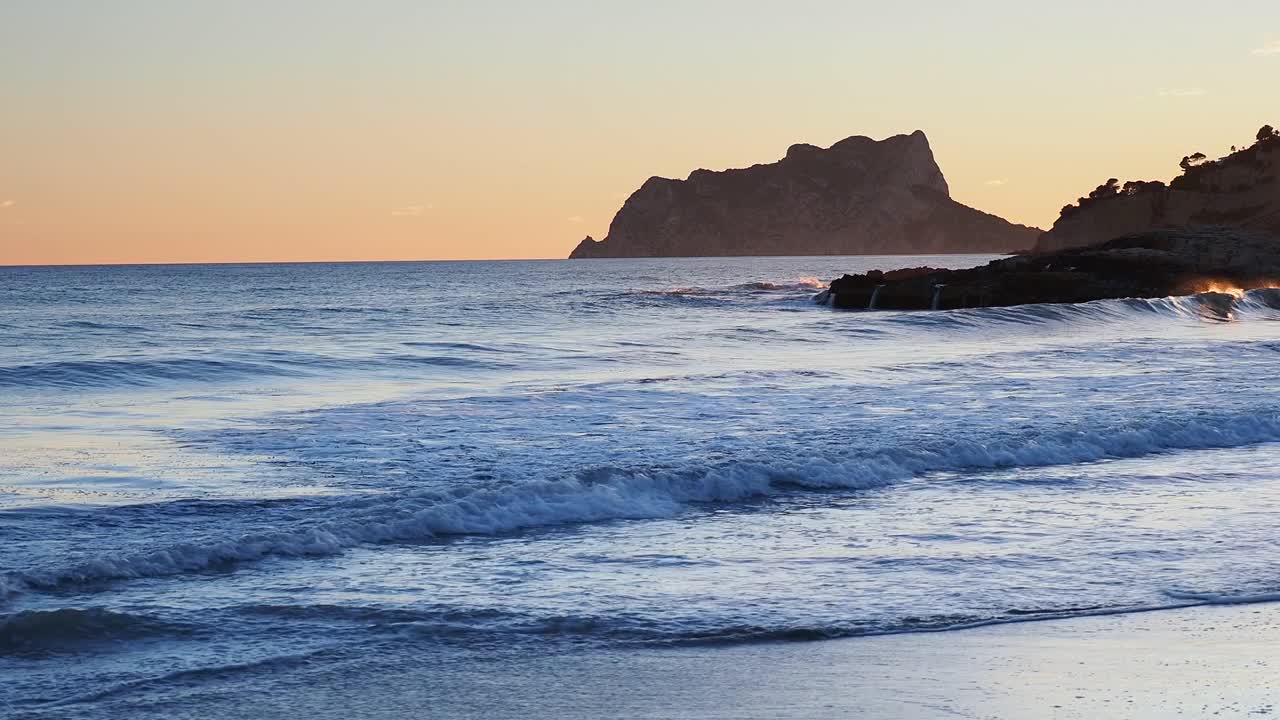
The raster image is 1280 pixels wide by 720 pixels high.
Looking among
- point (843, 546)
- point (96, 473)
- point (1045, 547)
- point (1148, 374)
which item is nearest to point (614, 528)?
point (843, 546)

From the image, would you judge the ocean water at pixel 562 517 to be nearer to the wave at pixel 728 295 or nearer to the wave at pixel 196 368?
the wave at pixel 196 368

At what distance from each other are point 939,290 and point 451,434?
41.3 m

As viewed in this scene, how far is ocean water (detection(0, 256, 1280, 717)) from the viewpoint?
241 inches

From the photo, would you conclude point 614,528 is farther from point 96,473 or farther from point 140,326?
point 140,326

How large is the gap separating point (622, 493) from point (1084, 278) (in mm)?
45591

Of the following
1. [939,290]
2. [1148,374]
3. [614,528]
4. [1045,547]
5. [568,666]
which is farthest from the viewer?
[939,290]

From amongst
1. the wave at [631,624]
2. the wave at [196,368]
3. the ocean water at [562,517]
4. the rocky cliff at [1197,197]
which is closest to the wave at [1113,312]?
the wave at [196,368]

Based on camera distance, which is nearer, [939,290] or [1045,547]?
[1045,547]

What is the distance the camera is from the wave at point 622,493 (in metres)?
7.63

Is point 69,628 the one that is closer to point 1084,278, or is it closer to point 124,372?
point 124,372

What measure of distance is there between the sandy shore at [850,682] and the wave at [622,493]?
2280 mm

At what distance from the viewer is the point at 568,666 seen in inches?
229

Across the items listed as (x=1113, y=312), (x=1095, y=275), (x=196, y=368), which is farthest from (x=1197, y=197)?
Answer: (x=196, y=368)

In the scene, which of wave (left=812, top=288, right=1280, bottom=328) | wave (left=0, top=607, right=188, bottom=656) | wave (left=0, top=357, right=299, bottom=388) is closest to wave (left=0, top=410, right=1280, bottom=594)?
wave (left=0, top=607, right=188, bottom=656)
